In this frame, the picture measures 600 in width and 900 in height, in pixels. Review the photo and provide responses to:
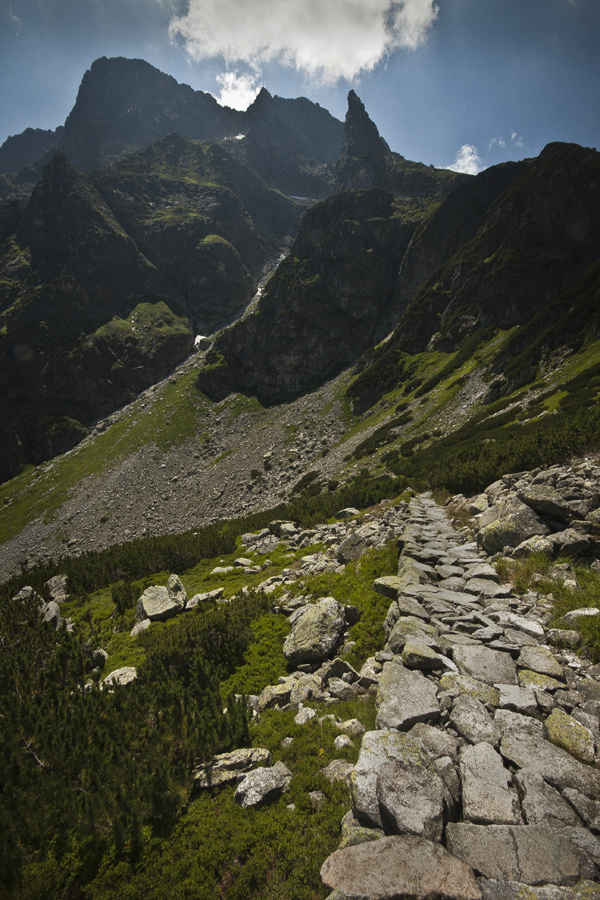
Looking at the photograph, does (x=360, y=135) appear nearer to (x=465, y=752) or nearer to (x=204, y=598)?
(x=204, y=598)

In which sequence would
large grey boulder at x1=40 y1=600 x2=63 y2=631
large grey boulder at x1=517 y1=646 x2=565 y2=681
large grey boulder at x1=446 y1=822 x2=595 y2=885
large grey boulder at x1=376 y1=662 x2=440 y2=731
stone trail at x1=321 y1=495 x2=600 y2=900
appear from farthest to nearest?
large grey boulder at x1=40 y1=600 x2=63 y2=631, large grey boulder at x1=517 y1=646 x2=565 y2=681, large grey boulder at x1=376 y1=662 x2=440 y2=731, stone trail at x1=321 y1=495 x2=600 y2=900, large grey boulder at x1=446 y1=822 x2=595 y2=885

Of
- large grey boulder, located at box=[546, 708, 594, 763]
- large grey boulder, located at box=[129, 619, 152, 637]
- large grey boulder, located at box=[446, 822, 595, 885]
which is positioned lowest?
large grey boulder, located at box=[546, 708, 594, 763]

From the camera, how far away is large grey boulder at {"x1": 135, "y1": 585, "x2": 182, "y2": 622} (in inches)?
476

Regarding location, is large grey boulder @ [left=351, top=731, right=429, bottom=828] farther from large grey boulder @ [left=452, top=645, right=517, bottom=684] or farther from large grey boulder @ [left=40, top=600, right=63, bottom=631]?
large grey boulder @ [left=40, top=600, right=63, bottom=631]

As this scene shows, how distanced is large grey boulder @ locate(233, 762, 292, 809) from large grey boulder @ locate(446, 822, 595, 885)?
7.68 ft

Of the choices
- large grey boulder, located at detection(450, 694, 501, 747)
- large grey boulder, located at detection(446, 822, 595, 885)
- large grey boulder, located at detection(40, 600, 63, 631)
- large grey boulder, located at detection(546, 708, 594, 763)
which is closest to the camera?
large grey boulder, located at detection(446, 822, 595, 885)

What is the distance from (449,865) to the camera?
10.4 ft

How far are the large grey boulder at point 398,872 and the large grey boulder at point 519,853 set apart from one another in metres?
0.21

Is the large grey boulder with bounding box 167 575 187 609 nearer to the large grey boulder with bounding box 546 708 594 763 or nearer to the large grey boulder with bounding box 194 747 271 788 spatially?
the large grey boulder with bounding box 194 747 271 788

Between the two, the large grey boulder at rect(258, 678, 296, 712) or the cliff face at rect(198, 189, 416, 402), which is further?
the cliff face at rect(198, 189, 416, 402)

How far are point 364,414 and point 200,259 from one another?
110029 mm

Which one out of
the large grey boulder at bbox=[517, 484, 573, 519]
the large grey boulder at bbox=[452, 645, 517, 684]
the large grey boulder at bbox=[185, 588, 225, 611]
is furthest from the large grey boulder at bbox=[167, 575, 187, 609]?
the large grey boulder at bbox=[517, 484, 573, 519]

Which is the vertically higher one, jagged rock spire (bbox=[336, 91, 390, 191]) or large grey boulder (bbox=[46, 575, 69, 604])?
jagged rock spire (bbox=[336, 91, 390, 191])

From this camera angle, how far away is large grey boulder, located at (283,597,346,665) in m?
7.95
